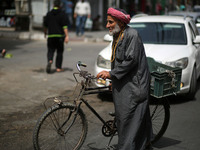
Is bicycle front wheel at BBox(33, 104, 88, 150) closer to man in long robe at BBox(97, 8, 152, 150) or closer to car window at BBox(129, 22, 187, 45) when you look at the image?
man in long robe at BBox(97, 8, 152, 150)

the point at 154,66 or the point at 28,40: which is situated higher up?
the point at 154,66

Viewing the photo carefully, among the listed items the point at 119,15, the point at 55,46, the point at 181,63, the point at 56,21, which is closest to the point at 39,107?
the point at 181,63

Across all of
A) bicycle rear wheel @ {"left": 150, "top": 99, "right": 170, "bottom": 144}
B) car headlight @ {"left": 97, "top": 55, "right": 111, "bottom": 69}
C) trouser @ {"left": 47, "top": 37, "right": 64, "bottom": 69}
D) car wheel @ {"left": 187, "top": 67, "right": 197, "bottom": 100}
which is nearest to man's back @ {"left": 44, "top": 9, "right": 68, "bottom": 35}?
trouser @ {"left": 47, "top": 37, "right": 64, "bottom": 69}

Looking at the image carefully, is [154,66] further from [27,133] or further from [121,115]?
[27,133]

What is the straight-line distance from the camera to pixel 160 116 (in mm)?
4848

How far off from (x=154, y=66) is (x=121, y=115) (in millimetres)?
1231

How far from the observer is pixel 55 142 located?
435 cm

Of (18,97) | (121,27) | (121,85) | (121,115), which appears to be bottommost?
(18,97)

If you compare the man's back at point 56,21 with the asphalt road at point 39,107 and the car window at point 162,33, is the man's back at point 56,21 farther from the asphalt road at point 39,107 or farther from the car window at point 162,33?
the car window at point 162,33

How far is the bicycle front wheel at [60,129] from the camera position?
403 cm

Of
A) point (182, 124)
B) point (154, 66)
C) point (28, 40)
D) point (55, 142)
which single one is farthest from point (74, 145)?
point (28, 40)

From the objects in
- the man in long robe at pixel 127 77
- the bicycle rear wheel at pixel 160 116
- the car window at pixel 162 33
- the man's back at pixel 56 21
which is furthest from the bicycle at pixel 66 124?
the man's back at pixel 56 21

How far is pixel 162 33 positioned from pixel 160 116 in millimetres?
3588

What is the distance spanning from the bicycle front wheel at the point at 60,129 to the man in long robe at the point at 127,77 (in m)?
0.52
